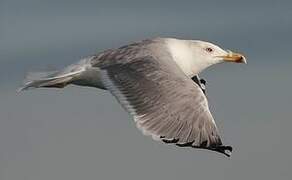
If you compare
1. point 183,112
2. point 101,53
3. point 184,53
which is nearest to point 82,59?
Answer: point 101,53

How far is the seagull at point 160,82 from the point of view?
13.8 meters

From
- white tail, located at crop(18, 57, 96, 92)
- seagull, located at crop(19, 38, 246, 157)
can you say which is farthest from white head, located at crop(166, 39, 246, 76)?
white tail, located at crop(18, 57, 96, 92)

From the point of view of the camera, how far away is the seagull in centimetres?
1380

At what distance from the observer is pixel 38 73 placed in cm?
1638

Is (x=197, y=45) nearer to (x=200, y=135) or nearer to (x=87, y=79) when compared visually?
(x=87, y=79)

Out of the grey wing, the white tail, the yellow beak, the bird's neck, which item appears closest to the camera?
the grey wing

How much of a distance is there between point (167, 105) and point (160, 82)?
1.53ft

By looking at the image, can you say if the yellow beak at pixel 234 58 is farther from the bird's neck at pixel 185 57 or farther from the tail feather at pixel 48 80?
the tail feather at pixel 48 80

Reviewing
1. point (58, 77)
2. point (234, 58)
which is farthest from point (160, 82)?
point (234, 58)

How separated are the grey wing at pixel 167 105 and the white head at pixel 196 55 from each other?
1.30 metres

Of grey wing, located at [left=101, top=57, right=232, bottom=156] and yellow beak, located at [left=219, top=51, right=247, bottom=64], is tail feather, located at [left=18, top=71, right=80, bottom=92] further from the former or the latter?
yellow beak, located at [left=219, top=51, right=247, bottom=64]

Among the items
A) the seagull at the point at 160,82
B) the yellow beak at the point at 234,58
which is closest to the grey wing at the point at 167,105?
the seagull at the point at 160,82

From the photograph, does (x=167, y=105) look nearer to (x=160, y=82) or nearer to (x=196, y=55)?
(x=160, y=82)

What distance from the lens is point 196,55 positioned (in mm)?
16562
